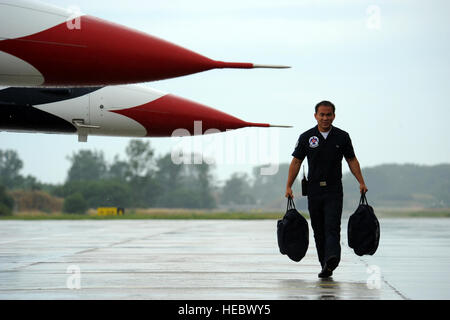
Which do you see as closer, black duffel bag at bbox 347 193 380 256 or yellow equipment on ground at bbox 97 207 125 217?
black duffel bag at bbox 347 193 380 256

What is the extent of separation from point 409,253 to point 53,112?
731 centimetres

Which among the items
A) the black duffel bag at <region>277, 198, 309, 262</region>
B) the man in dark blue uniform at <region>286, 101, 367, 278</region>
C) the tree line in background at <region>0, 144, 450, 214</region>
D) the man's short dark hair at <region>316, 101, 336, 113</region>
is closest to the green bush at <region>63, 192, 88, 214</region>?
the tree line in background at <region>0, 144, 450, 214</region>

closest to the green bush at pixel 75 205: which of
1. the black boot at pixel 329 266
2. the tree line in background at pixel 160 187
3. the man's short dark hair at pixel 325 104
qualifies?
the tree line in background at pixel 160 187

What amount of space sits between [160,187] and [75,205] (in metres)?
36.0

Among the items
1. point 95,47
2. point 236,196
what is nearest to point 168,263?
point 95,47

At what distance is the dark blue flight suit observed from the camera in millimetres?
10281

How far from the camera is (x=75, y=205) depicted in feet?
283

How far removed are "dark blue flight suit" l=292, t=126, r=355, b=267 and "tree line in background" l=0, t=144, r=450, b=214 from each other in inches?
2886

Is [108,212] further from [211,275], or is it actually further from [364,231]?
[364,231]

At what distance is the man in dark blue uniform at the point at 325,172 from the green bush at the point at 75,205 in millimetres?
77214

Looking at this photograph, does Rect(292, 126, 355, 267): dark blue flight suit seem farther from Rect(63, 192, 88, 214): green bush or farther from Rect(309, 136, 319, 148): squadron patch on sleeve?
Rect(63, 192, 88, 214): green bush

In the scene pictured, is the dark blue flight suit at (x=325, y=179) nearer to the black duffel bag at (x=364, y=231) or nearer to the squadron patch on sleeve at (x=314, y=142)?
the squadron patch on sleeve at (x=314, y=142)

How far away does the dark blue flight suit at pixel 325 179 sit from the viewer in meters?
10.3
